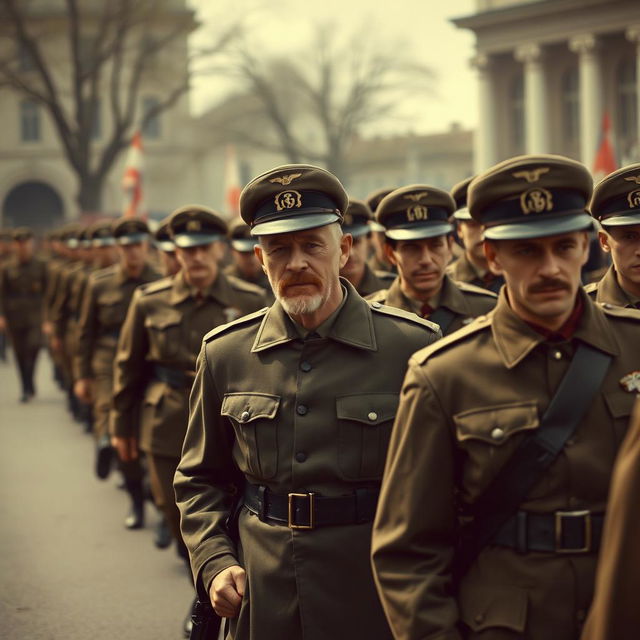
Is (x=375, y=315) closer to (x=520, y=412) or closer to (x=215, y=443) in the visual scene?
(x=215, y=443)

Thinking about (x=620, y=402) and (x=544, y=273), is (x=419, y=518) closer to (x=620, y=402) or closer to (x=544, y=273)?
(x=620, y=402)

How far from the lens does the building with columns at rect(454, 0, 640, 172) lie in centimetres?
5588

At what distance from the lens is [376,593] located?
3994 millimetres

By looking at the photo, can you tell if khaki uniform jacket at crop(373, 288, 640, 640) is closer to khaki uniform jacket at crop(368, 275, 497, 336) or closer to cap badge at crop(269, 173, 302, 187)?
cap badge at crop(269, 173, 302, 187)

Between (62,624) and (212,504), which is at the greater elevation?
(212,504)

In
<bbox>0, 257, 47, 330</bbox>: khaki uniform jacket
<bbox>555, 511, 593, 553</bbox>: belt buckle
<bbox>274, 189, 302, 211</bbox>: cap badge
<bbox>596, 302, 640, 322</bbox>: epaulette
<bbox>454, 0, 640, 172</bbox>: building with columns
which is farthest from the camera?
<bbox>454, 0, 640, 172</bbox>: building with columns

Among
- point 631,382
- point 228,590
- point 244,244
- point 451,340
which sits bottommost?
point 228,590

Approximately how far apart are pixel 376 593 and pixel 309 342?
79cm

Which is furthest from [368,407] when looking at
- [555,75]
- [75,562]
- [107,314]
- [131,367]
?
[555,75]

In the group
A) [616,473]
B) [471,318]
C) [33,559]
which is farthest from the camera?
[33,559]

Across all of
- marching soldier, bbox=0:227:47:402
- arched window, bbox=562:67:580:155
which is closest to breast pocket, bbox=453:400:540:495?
marching soldier, bbox=0:227:47:402

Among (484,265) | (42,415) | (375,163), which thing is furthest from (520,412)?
(375,163)

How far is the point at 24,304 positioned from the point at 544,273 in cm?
1631

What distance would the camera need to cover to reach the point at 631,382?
10.4ft
